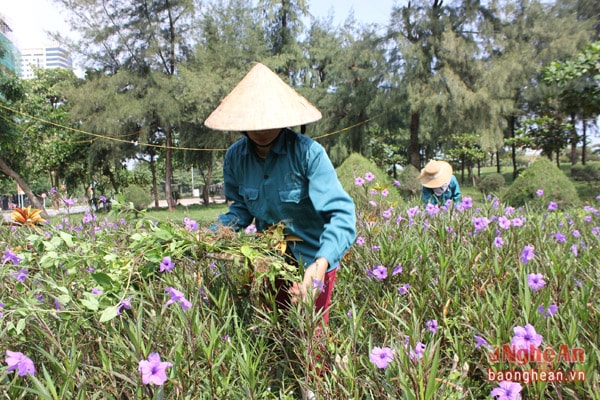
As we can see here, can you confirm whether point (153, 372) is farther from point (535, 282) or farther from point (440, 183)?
point (440, 183)

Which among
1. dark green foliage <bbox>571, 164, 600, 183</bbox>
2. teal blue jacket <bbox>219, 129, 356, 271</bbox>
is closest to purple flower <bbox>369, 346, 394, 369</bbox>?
teal blue jacket <bbox>219, 129, 356, 271</bbox>

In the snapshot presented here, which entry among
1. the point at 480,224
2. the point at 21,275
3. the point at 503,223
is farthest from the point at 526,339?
the point at 21,275

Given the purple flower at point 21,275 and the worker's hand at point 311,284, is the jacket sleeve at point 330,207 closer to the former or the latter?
the worker's hand at point 311,284

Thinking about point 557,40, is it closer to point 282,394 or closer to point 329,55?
point 329,55

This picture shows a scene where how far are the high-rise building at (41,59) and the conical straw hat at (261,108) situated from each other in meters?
19.1

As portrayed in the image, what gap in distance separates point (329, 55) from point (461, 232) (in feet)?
70.6

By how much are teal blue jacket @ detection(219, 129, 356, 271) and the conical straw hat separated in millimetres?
135

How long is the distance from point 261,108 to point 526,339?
1266 mm

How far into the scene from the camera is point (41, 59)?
399 feet

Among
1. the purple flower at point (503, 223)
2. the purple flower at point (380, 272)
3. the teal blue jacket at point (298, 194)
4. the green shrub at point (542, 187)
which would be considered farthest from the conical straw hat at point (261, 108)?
the green shrub at point (542, 187)

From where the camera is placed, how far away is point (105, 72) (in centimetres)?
2002

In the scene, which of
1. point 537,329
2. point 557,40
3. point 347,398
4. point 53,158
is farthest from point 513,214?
point 53,158

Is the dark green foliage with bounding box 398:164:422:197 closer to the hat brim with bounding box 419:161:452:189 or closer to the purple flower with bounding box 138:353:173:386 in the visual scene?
the hat brim with bounding box 419:161:452:189

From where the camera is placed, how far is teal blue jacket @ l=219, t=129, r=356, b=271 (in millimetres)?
1736
